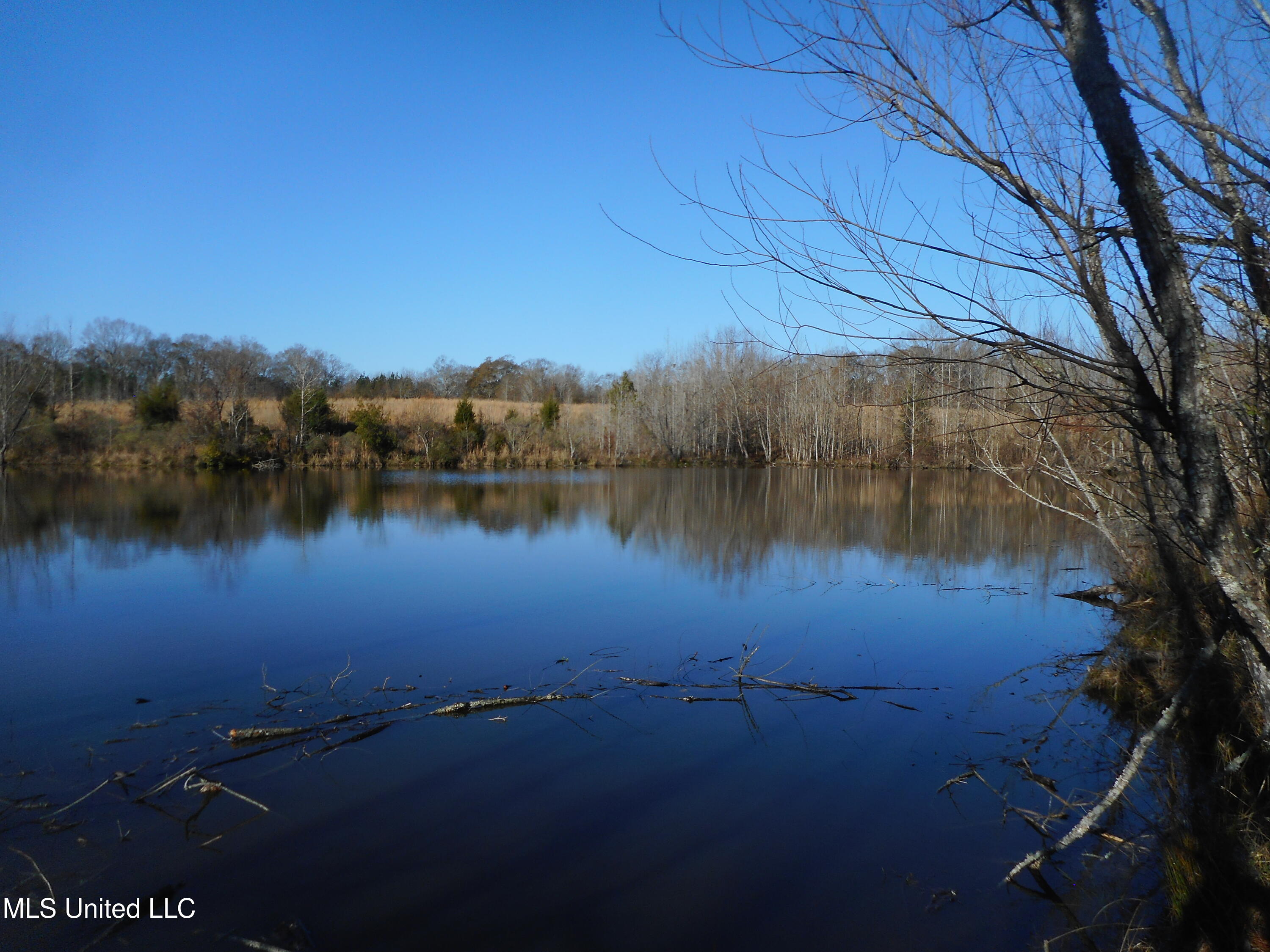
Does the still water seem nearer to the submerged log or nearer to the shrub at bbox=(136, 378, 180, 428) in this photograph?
the submerged log

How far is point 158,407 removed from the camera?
35500 mm

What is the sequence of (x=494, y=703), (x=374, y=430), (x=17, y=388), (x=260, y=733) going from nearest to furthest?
(x=260, y=733) → (x=494, y=703) → (x=17, y=388) → (x=374, y=430)

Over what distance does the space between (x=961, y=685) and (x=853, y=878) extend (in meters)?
3.39

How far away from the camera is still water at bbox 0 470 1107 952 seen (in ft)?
11.6

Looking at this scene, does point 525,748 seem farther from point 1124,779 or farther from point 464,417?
point 464,417

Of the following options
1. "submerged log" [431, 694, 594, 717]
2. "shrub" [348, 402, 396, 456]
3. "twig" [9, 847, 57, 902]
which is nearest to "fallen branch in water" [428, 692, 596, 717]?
"submerged log" [431, 694, 594, 717]

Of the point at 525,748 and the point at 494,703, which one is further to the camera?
the point at 494,703

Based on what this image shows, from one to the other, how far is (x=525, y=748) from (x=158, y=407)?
37.2m

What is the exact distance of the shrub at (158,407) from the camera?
3534 cm

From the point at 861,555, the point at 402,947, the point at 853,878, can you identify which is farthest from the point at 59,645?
the point at 861,555

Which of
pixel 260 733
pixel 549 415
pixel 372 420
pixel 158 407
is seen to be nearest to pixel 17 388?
pixel 158 407

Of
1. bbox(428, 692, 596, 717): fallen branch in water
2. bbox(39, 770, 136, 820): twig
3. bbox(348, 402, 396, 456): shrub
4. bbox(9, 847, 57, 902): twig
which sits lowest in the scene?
bbox(9, 847, 57, 902): twig

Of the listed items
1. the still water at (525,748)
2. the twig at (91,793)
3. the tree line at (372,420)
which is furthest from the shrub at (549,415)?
the twig at (91,793)

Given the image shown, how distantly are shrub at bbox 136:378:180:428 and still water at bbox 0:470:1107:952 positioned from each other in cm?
2600
